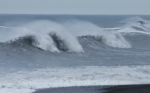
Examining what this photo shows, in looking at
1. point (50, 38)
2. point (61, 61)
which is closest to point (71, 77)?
point (61, 61)

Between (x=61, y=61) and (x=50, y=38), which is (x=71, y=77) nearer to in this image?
(x=61, y=61)

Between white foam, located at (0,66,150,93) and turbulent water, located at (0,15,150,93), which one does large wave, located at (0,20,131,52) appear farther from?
white foam, located at (0,66,150,93)

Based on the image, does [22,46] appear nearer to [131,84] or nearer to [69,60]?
[69,60]

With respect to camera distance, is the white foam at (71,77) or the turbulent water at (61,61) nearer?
the white foam at (71,77)

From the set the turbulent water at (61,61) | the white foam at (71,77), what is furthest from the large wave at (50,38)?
the white foam at (71,77)

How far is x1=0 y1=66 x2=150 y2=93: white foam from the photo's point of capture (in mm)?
11562

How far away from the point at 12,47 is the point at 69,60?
12.6 ft

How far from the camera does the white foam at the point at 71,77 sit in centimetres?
1156

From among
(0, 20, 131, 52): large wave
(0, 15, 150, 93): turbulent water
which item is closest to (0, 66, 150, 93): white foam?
(0, 15, 150, 93): turbulent water

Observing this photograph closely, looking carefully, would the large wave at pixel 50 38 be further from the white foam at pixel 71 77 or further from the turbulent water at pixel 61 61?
the white foam at pixel 71 77

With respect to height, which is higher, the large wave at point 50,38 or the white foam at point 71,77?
the white foam at point 71,77

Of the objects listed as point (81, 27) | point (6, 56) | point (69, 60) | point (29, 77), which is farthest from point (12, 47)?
point (81, 27)

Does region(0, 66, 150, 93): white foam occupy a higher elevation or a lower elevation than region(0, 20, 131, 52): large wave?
higher

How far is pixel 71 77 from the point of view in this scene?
13.0 meters
